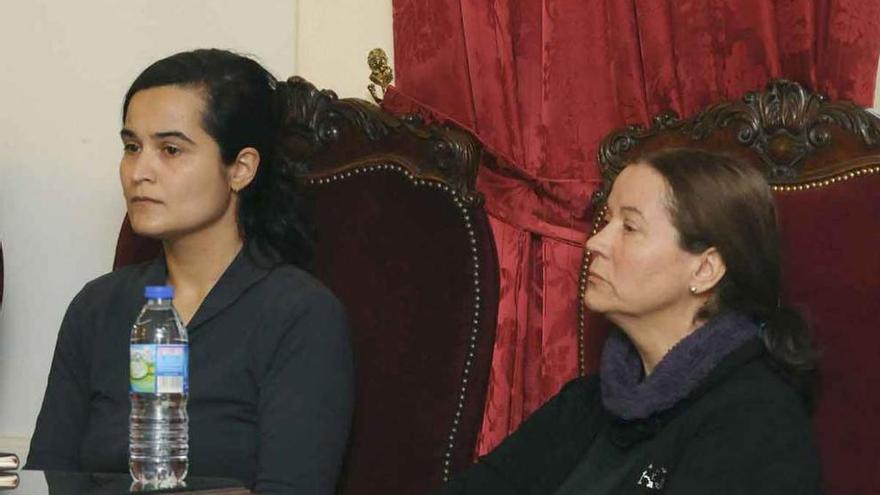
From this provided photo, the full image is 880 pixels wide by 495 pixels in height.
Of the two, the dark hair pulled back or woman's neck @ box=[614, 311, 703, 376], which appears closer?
woman's neck @ box=[614, 311, 703, 376]

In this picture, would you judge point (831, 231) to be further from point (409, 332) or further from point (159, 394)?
point (159, 394)

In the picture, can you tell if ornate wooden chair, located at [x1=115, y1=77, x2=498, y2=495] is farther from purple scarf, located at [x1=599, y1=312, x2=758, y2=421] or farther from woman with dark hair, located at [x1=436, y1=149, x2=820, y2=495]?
purple scarf, located at [x1=599, y1=312, x2=758, y2=421]

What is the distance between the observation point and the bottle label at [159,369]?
6.24ft

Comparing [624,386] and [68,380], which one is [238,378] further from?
[624,386]

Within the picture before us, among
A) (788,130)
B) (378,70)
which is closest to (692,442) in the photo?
(788,130)

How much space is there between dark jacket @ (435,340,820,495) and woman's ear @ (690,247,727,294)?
0.11 meters

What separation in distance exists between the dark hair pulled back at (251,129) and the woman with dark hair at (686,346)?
1.90 feet

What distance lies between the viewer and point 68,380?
100 inches

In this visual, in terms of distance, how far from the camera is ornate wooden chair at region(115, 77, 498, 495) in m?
2.40

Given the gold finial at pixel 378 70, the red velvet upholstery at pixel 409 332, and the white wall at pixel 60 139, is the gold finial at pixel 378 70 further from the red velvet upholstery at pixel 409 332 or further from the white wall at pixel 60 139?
the white wall at pixel 60 139

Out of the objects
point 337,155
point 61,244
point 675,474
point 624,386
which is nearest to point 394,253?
point 337,155

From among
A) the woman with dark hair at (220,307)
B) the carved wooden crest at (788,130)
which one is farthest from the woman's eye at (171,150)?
the carved wooden crest at (788,130)

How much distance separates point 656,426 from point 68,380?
3.56ft

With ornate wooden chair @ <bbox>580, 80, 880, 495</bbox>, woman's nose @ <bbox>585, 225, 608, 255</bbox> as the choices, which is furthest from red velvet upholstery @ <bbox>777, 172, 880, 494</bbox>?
woman's nose @ <bbox>585, 225, 608, 255</bbox>
